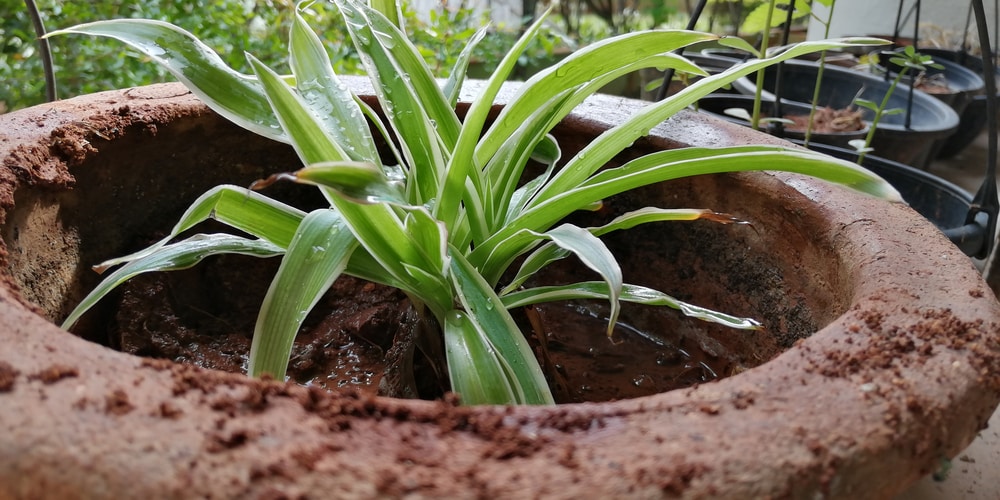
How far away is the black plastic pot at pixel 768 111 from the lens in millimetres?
2041

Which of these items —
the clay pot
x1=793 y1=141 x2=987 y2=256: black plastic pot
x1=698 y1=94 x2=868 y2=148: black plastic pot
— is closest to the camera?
the clay pot

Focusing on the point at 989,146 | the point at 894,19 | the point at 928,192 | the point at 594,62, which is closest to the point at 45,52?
Result: the point at 594,62

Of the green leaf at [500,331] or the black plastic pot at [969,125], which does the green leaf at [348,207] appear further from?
the black plastic pot at [969,125]

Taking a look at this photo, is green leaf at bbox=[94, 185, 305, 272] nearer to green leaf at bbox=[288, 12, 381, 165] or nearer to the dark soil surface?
green leaf at bbox=[288, 12, 381, 165]

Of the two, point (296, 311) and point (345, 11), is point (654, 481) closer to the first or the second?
point (296, 311)

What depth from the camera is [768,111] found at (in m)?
2.59

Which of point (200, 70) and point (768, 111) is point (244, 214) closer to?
point (200, 70)

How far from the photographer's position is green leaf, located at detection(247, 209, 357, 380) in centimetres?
62

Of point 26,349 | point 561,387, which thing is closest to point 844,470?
point 561,387

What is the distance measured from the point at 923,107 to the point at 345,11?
2.42 m

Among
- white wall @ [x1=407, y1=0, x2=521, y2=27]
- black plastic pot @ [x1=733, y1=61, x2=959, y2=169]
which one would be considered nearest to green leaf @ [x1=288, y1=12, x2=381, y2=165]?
black plastic pot @ [x1=733, y1=61, x2=959, y2=169]

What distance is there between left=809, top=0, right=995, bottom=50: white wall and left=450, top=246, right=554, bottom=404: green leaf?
3.60 metres

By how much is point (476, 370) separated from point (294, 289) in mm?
175

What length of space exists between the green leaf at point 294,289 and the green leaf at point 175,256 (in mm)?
91
